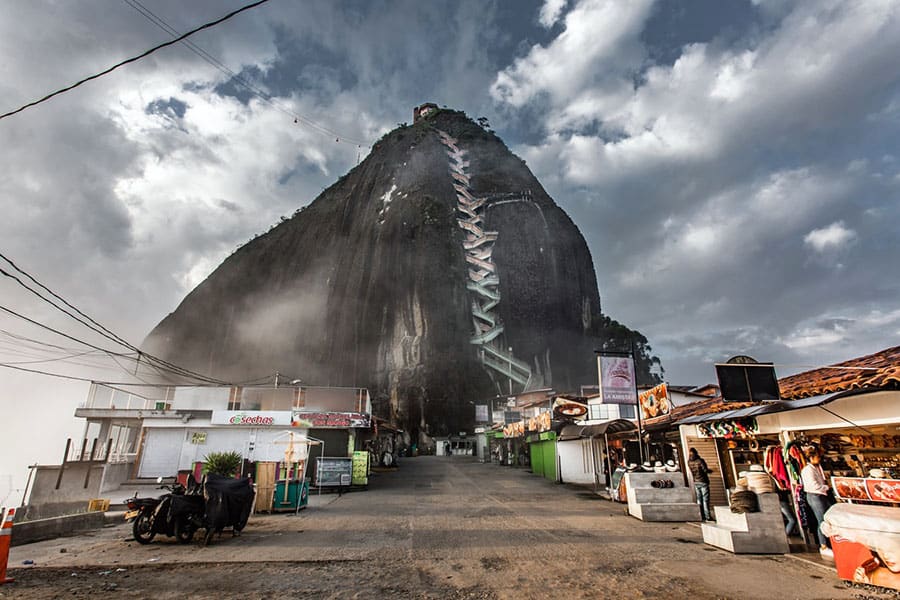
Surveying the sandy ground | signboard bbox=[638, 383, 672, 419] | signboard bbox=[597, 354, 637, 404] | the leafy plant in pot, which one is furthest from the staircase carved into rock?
the sandy ground

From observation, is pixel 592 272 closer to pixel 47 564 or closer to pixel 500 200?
pixel 500 200

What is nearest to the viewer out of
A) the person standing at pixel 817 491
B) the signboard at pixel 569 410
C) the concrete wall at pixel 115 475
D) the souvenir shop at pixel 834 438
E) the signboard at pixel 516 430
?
the souvenir shop at pixel 834 438

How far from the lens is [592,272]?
263 ft

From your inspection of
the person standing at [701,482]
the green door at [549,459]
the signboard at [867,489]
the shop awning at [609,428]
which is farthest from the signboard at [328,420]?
the signboard at [867,489]

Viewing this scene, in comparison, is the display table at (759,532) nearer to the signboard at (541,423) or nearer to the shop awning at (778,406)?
the shop awning at (778,406)

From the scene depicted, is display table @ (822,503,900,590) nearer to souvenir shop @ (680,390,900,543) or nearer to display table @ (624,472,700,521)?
souvenir shop @ (680,390,900,543)

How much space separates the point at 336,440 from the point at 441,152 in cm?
6805

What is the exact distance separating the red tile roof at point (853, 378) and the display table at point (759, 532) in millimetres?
2125

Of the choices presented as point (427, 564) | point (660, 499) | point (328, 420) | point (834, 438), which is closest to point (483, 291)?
point (328, 420)

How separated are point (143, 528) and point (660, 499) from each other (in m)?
12.3

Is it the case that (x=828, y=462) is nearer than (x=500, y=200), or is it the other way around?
(x=828, y=462)

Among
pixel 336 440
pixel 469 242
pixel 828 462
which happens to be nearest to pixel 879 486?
pixel 828 462

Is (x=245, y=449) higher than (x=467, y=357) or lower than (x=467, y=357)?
lower

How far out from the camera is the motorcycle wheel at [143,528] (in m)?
8.62
